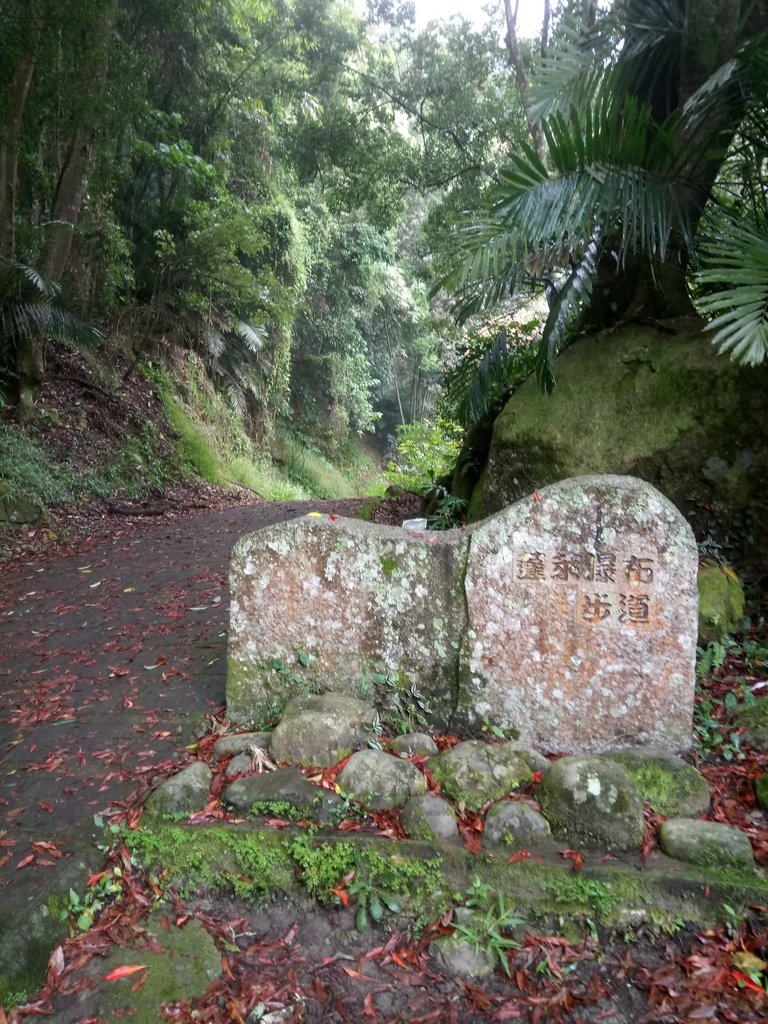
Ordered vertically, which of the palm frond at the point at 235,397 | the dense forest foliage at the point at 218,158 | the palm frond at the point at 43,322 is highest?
the dense forest foliage at the point at 218,158

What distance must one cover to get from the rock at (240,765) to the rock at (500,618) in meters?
0.20

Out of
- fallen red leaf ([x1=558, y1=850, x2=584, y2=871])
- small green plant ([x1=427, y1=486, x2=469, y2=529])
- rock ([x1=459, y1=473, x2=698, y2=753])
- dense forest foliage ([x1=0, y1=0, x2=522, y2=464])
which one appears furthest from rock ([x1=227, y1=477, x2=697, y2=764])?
dense forest foliage ([x1=0, y1=0, x2=522, y2=464])

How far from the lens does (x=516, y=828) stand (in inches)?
110

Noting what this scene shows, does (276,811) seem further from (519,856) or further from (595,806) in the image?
(595,806)

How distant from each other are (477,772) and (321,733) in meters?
0.74

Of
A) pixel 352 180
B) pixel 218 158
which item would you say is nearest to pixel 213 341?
pixel 218 158

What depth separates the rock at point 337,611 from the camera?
354cm

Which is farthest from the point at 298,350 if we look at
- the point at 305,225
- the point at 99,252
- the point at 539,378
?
the point at 539,378

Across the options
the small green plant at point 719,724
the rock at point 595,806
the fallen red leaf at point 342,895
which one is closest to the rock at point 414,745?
the rock at point 595,806

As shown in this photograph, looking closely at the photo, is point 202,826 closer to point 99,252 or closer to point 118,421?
point 118,421

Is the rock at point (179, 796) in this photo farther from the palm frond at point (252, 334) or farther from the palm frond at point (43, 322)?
the palm frond at point (252, 334)

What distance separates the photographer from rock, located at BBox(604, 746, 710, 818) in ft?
9.61

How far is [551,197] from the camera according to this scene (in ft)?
13.1

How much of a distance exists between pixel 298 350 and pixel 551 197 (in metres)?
18.5
